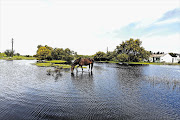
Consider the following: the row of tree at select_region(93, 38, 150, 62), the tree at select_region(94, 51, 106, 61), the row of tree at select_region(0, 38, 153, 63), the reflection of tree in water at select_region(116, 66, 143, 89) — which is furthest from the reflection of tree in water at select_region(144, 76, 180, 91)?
the tree at select_region(94, 51, 106, 61)

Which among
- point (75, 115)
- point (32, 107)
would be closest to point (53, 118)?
point (75, 115)

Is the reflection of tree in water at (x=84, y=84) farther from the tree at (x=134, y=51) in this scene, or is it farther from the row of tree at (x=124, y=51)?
the tree at (x=134, y=51)

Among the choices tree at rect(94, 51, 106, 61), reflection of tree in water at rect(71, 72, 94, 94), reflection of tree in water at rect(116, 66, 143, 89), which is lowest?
reflection of tree in water at rect(116, 66, 143, 89)

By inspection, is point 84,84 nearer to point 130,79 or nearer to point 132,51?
point 130,79

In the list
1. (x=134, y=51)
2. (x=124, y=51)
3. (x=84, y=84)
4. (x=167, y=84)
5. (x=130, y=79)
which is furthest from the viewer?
(x=124, y=51)

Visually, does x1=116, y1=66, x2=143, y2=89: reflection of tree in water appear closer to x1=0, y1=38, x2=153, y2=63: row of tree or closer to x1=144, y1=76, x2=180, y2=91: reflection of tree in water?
x1=144, y1=76, x2=180, y2=91: reflection of tree in water

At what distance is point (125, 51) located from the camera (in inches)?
3248

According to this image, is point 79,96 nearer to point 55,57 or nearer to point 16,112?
point 16,112

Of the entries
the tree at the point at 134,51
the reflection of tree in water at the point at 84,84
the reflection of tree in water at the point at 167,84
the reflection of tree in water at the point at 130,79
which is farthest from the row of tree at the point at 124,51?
the reflection of tree in water at the point at 167,84

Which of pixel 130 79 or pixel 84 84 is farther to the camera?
pixel 130 79

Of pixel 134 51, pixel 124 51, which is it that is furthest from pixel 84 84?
pixel 124 51

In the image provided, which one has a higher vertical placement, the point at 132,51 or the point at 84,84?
the point at 132,51

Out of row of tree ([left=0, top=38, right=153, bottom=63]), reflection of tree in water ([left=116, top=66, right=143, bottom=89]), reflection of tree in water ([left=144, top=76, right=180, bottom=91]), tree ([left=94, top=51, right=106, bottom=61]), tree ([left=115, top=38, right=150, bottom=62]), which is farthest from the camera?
tree ([left=94, top=51, right=106, bottom=61])

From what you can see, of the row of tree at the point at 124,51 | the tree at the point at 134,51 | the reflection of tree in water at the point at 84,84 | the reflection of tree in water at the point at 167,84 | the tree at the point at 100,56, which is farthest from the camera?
the tree at the point at 100,56
